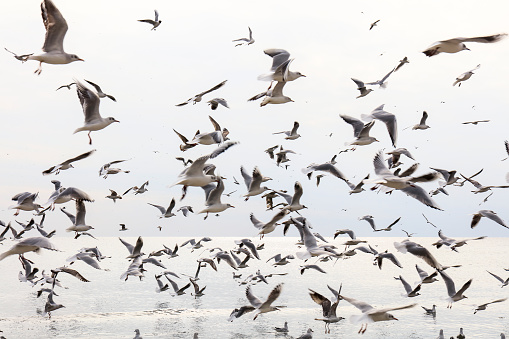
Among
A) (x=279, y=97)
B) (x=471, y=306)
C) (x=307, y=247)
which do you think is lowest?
(x=471, y=306)

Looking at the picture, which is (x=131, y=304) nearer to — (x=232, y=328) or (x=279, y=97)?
(x=232, y=328)

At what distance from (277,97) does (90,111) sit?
5.69m

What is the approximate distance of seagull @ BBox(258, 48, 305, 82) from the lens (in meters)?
14.1

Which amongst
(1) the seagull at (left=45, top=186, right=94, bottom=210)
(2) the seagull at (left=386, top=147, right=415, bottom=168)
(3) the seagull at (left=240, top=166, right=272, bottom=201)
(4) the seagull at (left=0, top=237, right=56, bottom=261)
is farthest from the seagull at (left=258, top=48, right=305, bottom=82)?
(4) the seagull at (left=0, top=237, right=56, bottom=261)

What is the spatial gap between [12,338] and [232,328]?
34.8 ft

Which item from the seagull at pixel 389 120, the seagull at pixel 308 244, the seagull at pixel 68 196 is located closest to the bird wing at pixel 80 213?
the seagull at pixel 68 196

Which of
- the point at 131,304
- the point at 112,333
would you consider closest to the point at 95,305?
the point at 131,304

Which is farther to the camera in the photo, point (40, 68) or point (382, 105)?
point (382, 105)

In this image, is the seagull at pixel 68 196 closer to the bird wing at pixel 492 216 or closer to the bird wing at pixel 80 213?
the bird wing at pixel 80 213

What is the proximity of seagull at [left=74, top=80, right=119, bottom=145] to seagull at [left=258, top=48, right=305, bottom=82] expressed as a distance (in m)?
4.16

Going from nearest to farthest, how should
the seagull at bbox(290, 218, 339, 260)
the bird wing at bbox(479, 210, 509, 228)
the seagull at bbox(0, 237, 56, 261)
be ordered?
the seagull at bbox(0, 237, 56, 261) < the seagull at bbox(290, 218, 339, 260) < the bird wing at bbox(479, 210, 509, 228)

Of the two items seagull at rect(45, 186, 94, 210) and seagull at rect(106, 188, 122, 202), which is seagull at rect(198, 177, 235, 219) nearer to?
seagull at rect(45, 186, 94, 210)

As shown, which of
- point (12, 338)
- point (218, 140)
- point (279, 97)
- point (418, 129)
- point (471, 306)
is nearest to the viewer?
point (218, 140)

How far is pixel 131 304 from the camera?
124 ft
